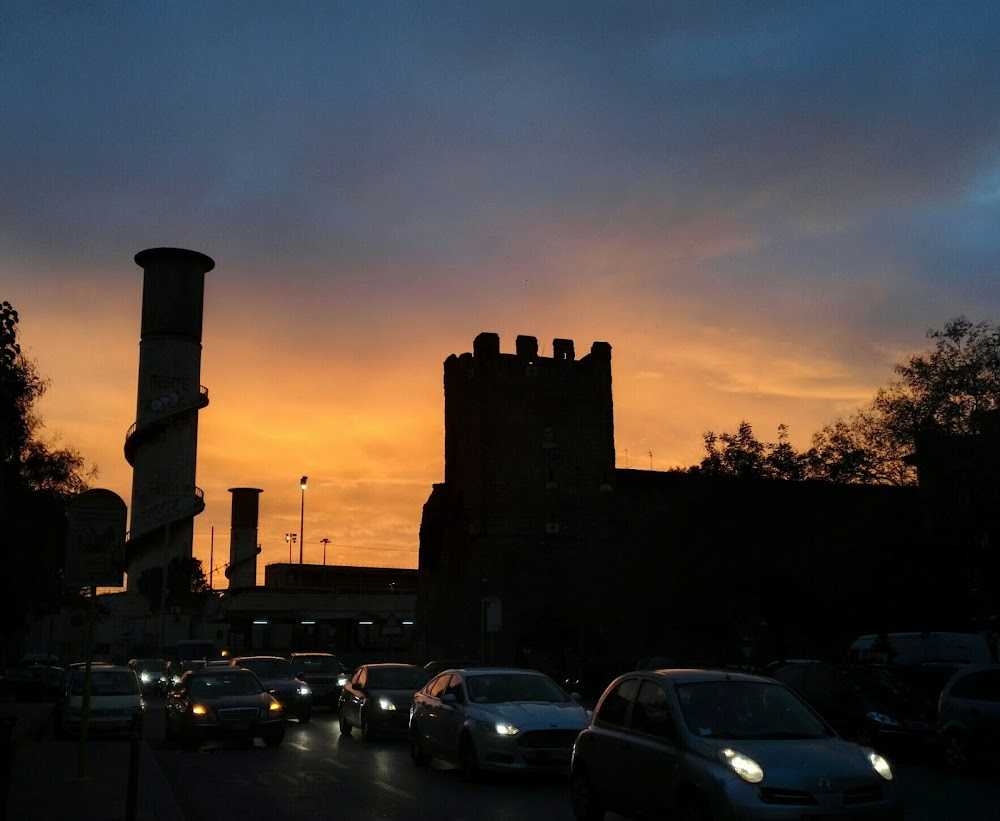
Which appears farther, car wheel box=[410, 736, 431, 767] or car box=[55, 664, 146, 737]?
car box=[55, 664, 146, 737]

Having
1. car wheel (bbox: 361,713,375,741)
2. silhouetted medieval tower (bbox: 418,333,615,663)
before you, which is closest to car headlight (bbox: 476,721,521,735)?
car wheel (bbox: 361,713,375,741)

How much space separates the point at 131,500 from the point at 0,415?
247 ft

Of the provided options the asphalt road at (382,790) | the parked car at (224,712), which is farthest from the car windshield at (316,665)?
the asphalt road at (382,790)

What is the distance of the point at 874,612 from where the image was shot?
1254 inches

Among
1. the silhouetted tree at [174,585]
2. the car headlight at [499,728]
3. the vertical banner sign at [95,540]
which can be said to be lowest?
the car headlight at [499,728]

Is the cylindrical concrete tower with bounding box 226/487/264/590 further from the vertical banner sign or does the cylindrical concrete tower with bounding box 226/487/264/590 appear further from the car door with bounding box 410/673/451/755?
the vertical banner sign

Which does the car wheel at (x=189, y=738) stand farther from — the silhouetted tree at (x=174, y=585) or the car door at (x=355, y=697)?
the silhouetted tree at (x=174, y=585)

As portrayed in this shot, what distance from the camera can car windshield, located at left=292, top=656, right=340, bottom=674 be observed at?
33.4 m

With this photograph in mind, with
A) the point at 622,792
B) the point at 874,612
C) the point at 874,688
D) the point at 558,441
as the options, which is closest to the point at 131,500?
the point at 558,441

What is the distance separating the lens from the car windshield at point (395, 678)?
23.2m

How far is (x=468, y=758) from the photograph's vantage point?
15.5 meters

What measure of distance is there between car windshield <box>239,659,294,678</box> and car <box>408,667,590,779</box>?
12.6 metres

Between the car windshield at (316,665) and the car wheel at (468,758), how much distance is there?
1842 centimetres

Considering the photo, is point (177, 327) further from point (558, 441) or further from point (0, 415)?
point (0, 415)
